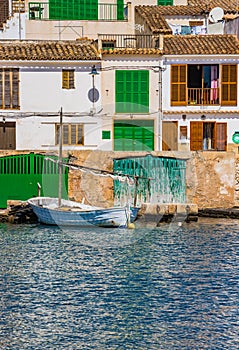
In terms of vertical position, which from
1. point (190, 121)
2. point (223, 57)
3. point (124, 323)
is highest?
point (223, 57)

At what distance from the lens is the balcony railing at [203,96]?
62.9 m

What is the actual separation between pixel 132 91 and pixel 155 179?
273 inches

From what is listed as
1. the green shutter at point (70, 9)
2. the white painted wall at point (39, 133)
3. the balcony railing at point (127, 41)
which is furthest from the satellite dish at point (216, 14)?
the white painted wall at point (39, 133)

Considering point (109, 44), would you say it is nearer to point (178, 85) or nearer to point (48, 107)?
point (178, 85)

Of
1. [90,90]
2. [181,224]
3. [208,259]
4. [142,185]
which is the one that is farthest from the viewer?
[90,90]

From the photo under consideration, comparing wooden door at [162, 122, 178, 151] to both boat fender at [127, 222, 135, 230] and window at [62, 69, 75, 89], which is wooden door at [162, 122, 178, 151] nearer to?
window at [62, 69, 75, 89]

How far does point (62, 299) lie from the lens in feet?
115

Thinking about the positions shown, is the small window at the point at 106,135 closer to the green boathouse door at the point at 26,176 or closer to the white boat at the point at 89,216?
the green boathouse door at the point at 26,176

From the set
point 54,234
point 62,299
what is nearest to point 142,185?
point 54,234

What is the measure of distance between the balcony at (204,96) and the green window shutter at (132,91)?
276 centimetres

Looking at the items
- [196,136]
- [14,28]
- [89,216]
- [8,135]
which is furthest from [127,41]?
[89,216]

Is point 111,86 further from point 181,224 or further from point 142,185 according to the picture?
point 181,224

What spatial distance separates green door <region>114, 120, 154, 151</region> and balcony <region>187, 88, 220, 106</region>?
2.94 meters

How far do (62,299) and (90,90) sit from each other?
94.6ft
